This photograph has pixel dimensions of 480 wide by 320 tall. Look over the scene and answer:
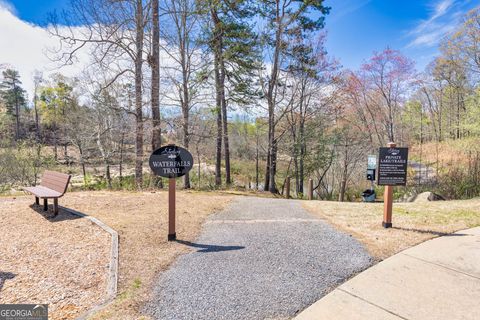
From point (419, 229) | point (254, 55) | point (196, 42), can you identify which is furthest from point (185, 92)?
point (419, 229)

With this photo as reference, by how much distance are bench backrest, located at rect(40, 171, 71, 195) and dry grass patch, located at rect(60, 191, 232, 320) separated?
0.53 meters

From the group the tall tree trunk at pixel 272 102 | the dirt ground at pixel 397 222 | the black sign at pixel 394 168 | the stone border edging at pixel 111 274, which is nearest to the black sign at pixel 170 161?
the stone border edging at pixel 111 274

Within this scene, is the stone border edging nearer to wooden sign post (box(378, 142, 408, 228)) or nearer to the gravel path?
the gravel path

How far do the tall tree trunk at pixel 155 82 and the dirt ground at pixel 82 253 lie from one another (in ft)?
13.2

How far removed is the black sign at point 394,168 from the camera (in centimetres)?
409

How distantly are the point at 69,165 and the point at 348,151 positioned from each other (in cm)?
1474

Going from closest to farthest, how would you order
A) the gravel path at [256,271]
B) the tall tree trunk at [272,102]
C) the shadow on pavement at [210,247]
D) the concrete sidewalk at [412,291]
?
1. the concrete sidewalk at [412,291]
2. the gravel path at [256,271]
3. the shadow on pavement at [210,247]
4. the tall tree trunk at [272,102]

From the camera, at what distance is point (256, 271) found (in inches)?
109

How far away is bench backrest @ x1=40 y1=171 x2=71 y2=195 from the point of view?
4.43 meters

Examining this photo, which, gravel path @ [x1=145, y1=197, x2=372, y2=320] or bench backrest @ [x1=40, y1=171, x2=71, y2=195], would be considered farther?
bench backrest @ [x1=40, y1=171, x2=71, y2=195]

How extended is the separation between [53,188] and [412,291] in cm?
571

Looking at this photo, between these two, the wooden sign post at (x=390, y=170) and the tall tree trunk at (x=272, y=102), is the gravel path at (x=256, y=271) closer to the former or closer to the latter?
the wooden sign post at (x=390, y=170)

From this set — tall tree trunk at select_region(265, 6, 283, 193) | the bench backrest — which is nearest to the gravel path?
the bench backrest

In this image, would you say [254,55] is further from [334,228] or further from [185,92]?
[334,228]
